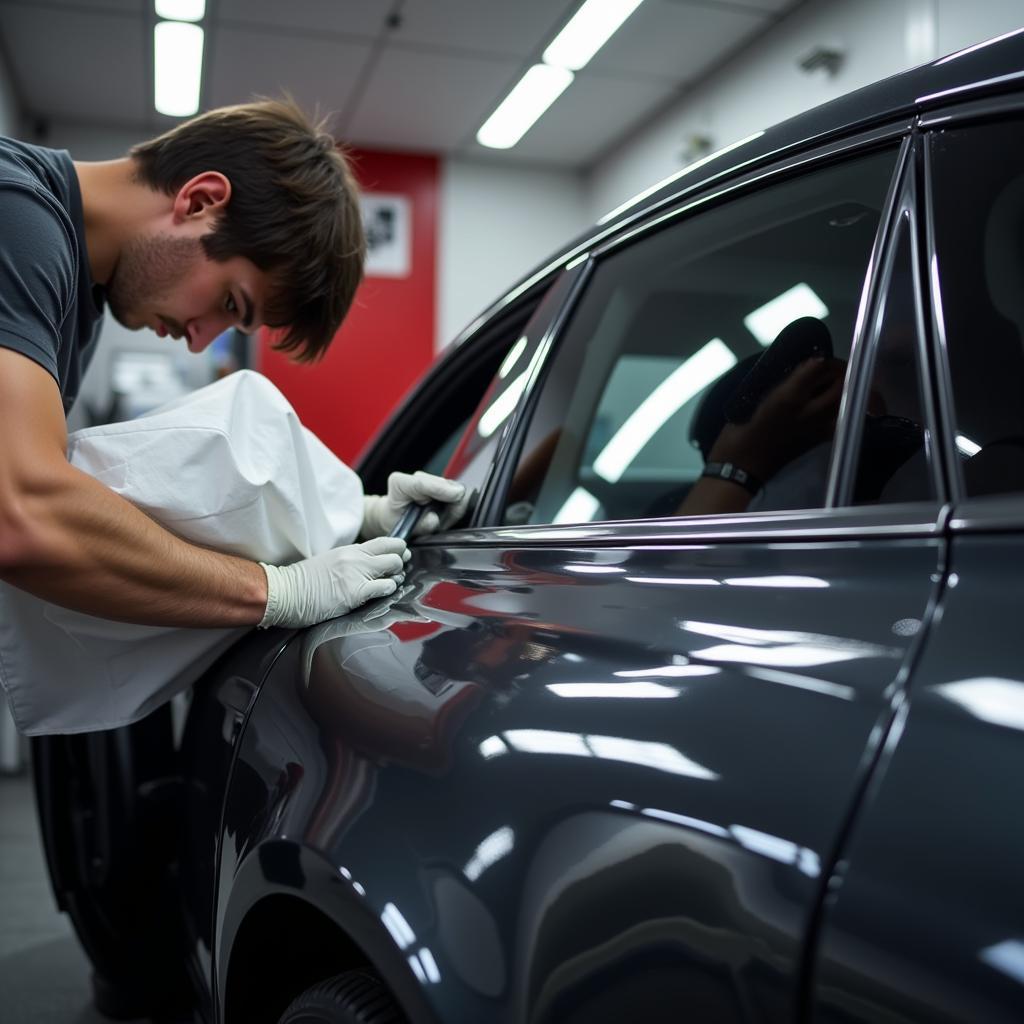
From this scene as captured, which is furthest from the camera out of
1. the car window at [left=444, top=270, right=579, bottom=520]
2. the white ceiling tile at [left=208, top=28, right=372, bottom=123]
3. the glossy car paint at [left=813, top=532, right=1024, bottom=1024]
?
the white ceiling tile at [left=208, top=28, right=372, bottom=123]

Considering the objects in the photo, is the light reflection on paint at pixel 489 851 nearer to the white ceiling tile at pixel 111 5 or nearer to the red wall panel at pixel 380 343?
the white ceiling tile at pixel 111 5

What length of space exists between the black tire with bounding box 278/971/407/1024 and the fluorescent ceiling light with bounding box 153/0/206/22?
188 inches

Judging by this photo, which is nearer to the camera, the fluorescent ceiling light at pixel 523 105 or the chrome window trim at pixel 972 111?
the chrome window trim at pixel 972 111

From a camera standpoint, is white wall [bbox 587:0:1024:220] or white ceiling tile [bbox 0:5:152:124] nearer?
white wall [bbox 587:0:1024:220]

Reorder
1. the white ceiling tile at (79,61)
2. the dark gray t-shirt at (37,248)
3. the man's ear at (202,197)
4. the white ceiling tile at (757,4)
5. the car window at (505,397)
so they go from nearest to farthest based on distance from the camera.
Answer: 1. the dark gray t-shirt at (37,248)
2. the car window at (505,397)
3. the man's ear at (202,197)
4. the white ceiling tile at (757,4)
5. the white ceiling tile at (79,61)

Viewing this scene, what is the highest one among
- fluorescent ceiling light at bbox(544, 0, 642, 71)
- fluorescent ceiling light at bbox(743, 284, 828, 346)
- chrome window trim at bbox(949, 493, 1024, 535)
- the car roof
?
fluorescent ceiling light at bbox(544, 0, 642, 71)

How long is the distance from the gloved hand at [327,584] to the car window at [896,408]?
64 centimetres

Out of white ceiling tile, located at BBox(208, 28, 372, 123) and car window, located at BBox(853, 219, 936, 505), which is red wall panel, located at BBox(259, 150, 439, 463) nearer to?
white ceiling tile, located at BBox(208, 28, 372, 123)

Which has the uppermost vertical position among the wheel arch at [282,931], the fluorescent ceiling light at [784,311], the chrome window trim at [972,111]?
the chrome window trim at [972,111]

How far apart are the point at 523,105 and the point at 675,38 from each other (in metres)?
1.20

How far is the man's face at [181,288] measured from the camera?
147 centimetres

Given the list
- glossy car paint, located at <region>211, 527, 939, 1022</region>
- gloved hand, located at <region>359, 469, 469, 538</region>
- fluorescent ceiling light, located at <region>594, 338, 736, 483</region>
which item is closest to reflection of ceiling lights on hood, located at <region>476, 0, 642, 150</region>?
fluorescent ceiling light, located at <region>594, 338, 736, 483</region>

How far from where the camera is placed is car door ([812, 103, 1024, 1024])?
46 centimetres

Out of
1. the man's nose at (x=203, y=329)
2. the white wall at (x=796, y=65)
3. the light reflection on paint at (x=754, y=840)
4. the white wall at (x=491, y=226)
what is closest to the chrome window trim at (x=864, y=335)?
the light reflection on paint at (x=754, y=840)
